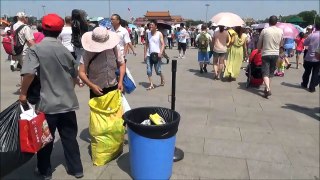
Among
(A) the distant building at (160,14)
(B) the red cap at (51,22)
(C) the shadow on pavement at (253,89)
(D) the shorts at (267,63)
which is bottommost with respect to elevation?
(C) the shadow on pavement at (253,89)

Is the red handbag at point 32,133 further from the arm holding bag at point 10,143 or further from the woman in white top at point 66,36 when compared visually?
the woman in white top at point 66,36

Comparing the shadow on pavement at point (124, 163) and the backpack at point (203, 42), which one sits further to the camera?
the backpack at point (203, 42)

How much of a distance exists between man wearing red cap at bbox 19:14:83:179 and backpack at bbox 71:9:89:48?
3266 millimetres

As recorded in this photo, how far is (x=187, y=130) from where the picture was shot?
A: 5.29m

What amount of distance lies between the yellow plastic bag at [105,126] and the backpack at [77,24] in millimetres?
3233

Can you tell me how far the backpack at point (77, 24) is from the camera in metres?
6.58

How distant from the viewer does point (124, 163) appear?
4.03m

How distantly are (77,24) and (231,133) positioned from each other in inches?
147

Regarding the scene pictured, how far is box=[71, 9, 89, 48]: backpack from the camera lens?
6578mm

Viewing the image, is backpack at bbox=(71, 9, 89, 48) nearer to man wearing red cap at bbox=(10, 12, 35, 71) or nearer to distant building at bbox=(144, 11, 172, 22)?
man wearing red cap at bbox=(10, 12, 35, 71)

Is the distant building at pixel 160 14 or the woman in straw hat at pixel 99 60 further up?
the distant building at pixel 160 14

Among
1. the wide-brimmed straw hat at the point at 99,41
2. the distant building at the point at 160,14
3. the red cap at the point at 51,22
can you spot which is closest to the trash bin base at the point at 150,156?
the wide-brimmed straw hat at the point at 99,41

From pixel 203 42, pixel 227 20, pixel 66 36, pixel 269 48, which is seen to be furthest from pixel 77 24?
pixel 203 42

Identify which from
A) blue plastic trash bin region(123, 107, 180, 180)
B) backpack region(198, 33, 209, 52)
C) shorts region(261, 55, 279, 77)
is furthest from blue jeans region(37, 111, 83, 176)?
backpack region(198, 33, 209, 52)
